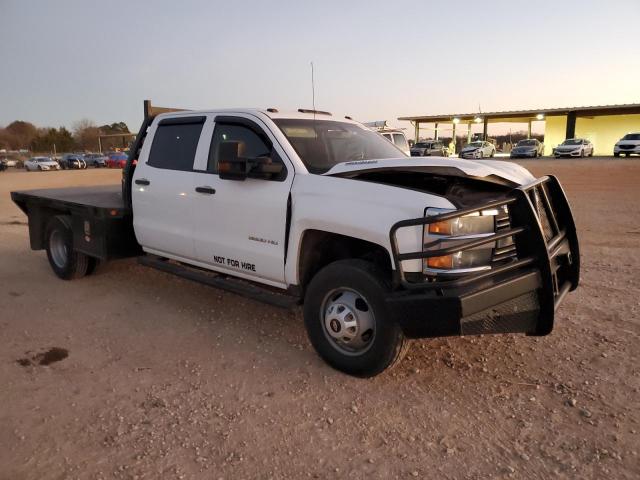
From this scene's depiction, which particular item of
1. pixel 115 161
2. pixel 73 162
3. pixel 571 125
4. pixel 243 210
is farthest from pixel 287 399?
pixel 73 162

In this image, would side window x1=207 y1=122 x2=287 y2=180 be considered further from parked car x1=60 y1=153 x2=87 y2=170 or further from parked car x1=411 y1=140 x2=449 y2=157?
parked car x1=60 y1=153 x2=87 y2=170

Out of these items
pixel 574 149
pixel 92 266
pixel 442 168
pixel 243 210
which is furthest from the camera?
pixel 574 149

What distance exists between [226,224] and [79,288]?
2.70 m

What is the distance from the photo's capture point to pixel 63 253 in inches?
256

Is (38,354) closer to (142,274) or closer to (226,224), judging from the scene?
(226,224)

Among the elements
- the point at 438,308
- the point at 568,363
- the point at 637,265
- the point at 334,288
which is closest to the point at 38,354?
the point at 334,288

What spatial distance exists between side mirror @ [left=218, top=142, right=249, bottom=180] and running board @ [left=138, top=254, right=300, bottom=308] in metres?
0.94

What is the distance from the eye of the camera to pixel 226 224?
175 inches

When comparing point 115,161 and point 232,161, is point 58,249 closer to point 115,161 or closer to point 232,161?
point 232,161

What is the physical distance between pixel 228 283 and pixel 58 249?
3267 mm

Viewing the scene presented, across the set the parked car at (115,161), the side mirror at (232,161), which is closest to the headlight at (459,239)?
the side mirror at (232,161)

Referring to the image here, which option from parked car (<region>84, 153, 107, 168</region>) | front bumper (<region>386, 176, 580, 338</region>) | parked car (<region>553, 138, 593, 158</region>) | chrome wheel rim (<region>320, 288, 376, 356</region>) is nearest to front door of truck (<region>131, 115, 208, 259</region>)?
chrome wheel rim (<region>320, 288, 376, 356</region>)

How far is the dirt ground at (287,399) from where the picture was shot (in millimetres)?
2746

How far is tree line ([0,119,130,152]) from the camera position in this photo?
81.6 m
